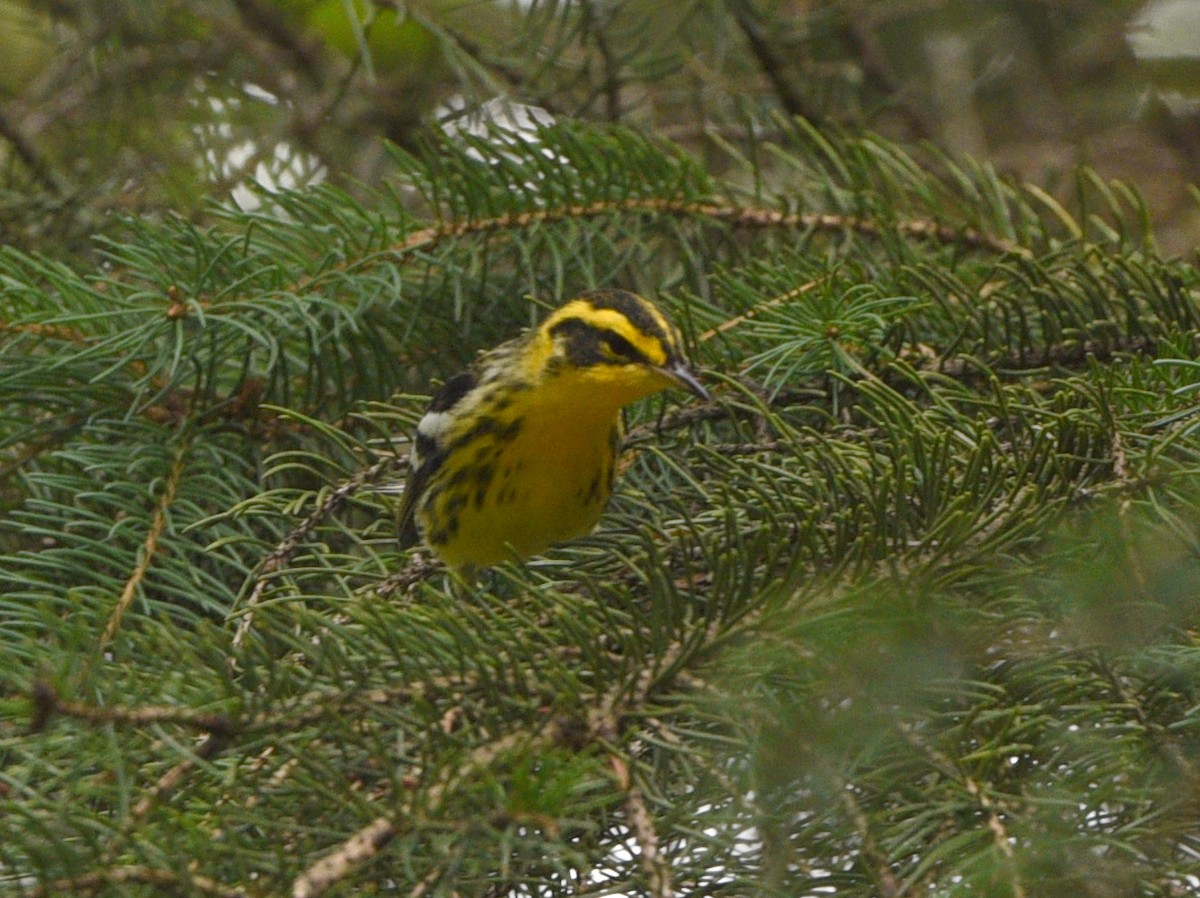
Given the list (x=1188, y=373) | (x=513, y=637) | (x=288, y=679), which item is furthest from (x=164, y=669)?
(x=1188, y=373)

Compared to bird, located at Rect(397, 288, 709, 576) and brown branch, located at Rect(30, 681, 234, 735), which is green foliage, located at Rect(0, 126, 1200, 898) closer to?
brown branch, located at Rect(30, 681, 234, 735)

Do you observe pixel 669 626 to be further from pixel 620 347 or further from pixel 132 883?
pixel 620 347

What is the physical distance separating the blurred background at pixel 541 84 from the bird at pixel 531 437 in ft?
2.05

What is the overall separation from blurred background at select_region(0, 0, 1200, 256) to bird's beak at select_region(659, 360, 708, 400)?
94 cm

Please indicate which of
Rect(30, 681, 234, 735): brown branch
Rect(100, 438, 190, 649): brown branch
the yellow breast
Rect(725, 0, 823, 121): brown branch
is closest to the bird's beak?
the yellow breast

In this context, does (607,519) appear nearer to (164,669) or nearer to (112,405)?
(112,405)

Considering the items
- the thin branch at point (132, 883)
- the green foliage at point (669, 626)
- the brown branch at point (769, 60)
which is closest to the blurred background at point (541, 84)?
the brown branch at point (769, 60)

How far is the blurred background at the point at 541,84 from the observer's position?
3.06 metres

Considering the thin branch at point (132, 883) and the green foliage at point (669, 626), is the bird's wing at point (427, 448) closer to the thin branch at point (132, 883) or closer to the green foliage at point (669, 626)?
the green foliage at point (669, 626)

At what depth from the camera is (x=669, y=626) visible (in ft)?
4.64

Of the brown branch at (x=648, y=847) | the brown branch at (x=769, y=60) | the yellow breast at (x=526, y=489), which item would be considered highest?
the brown branch at (x=769, y=60)

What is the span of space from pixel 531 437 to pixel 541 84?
0.99m

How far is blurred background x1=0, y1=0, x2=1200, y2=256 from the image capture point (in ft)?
10.1

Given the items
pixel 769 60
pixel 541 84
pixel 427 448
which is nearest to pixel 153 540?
pixel 427 448
